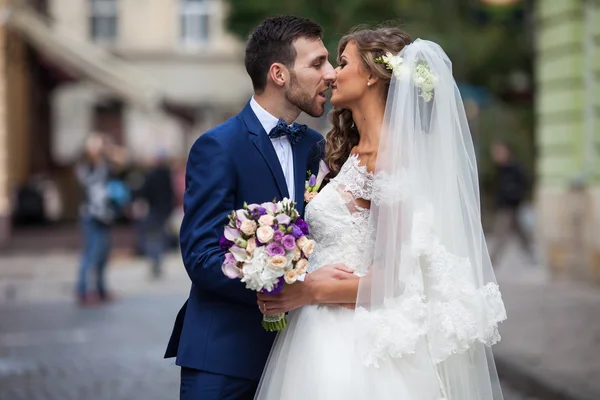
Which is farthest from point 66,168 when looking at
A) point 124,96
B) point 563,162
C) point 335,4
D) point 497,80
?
point 563,162

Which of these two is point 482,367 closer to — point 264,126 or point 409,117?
point 409,117

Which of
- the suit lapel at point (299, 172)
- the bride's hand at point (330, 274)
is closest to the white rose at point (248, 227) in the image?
the bride's hand at point (330, 274)

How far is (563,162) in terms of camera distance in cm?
1481

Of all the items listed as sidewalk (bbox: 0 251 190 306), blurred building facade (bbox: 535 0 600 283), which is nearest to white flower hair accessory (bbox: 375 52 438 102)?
blurred building facade (bbox: 535 0 600 283)

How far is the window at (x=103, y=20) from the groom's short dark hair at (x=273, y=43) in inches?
1438

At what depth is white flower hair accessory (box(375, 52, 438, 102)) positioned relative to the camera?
3.74m

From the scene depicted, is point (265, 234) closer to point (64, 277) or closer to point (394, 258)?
point (394, 258)

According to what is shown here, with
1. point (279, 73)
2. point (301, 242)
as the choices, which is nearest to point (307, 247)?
point (301, 242)

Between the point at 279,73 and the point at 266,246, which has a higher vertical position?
the point at 279,73

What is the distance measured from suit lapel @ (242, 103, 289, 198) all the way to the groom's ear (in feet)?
0.54

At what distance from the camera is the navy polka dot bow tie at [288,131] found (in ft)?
12.6

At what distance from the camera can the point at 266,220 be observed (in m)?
3.38

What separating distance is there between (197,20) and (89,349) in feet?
100

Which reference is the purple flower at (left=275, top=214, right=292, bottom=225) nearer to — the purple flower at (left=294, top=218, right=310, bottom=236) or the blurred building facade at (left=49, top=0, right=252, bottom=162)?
the purple flower at (left=294, top=218, right=310, bottom=236)
